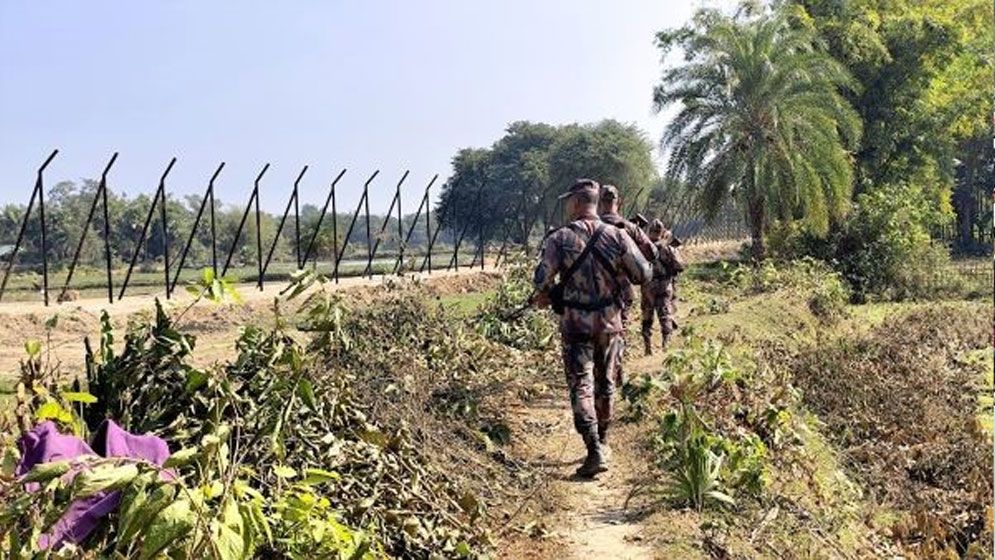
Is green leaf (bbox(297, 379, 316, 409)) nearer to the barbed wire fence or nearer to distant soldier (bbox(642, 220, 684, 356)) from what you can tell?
the barbed wire fence

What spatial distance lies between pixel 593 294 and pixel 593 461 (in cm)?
99

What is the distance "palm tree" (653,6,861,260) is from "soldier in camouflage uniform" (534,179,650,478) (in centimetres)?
1458

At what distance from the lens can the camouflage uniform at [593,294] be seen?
5754mm

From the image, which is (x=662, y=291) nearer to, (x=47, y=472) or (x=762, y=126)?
(x=47, y=472)

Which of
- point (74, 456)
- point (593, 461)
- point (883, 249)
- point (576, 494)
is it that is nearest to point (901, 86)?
point (883, 249)

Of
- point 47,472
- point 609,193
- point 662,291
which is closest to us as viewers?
point 47,472

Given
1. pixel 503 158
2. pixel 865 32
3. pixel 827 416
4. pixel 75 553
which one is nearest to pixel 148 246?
pixel 503 158

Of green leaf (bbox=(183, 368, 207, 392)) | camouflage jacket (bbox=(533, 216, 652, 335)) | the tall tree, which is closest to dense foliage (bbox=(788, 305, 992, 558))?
camouflage jacket (bbox=(533, 216, 652, 335))

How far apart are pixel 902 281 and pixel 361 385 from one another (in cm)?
1771

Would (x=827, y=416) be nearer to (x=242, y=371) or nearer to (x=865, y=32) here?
(x=242, y=371)

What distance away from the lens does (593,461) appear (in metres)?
5.56

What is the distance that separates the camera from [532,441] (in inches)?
255

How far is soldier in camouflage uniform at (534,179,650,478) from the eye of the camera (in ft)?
18.9

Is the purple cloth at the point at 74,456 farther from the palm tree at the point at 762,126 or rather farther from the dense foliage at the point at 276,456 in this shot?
the palm tree at the point at 762,126
